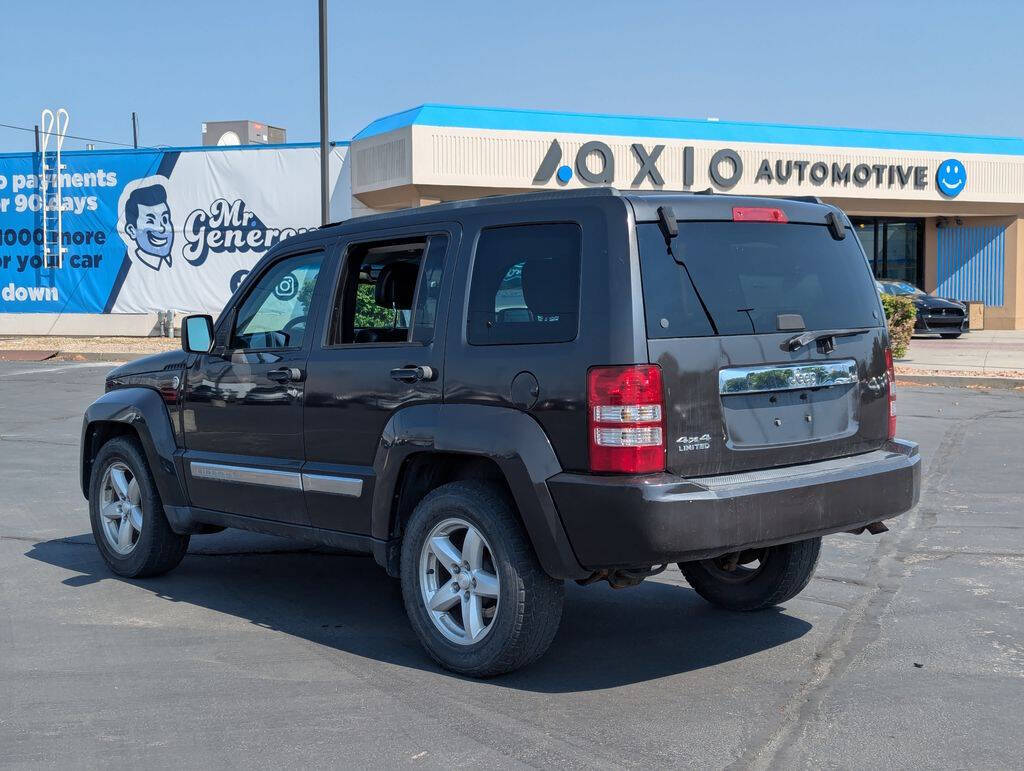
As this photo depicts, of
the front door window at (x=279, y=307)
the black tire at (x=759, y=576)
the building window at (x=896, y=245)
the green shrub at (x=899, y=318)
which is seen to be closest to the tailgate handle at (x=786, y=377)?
the black tire at (x=759, y=576)

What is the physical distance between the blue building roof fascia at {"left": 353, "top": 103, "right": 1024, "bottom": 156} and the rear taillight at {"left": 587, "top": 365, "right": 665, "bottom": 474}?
24.7 meters

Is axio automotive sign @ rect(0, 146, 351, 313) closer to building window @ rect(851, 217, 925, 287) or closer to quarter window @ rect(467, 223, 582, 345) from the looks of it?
building window @ rect(851, 217, 925, 287)

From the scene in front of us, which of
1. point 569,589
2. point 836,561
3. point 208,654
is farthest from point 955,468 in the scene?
point 208,654

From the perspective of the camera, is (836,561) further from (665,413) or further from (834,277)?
(665,413)

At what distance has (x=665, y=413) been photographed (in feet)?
14.3

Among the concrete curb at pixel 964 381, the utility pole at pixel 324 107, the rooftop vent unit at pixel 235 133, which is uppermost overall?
the rooftop vent unit at pixel 235 133

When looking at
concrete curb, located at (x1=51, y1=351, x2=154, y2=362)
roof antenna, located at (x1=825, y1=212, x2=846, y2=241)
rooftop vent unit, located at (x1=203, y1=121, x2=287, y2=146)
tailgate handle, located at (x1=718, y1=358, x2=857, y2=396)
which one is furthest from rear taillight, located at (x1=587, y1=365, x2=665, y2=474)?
A: rooftop vent unit, located at (x1=203, y1=121, x2=287, y2=146)

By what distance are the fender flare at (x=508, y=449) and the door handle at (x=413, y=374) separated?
0.39 feet

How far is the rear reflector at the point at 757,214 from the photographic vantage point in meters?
4.81

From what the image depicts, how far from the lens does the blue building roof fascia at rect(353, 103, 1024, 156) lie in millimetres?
28953

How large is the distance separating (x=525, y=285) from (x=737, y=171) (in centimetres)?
2792

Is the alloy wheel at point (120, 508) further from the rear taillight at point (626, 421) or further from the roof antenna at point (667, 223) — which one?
the roof antenna at point (667, 223)

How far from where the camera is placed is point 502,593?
4621 mm

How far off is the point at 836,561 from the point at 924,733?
9.43 feet
